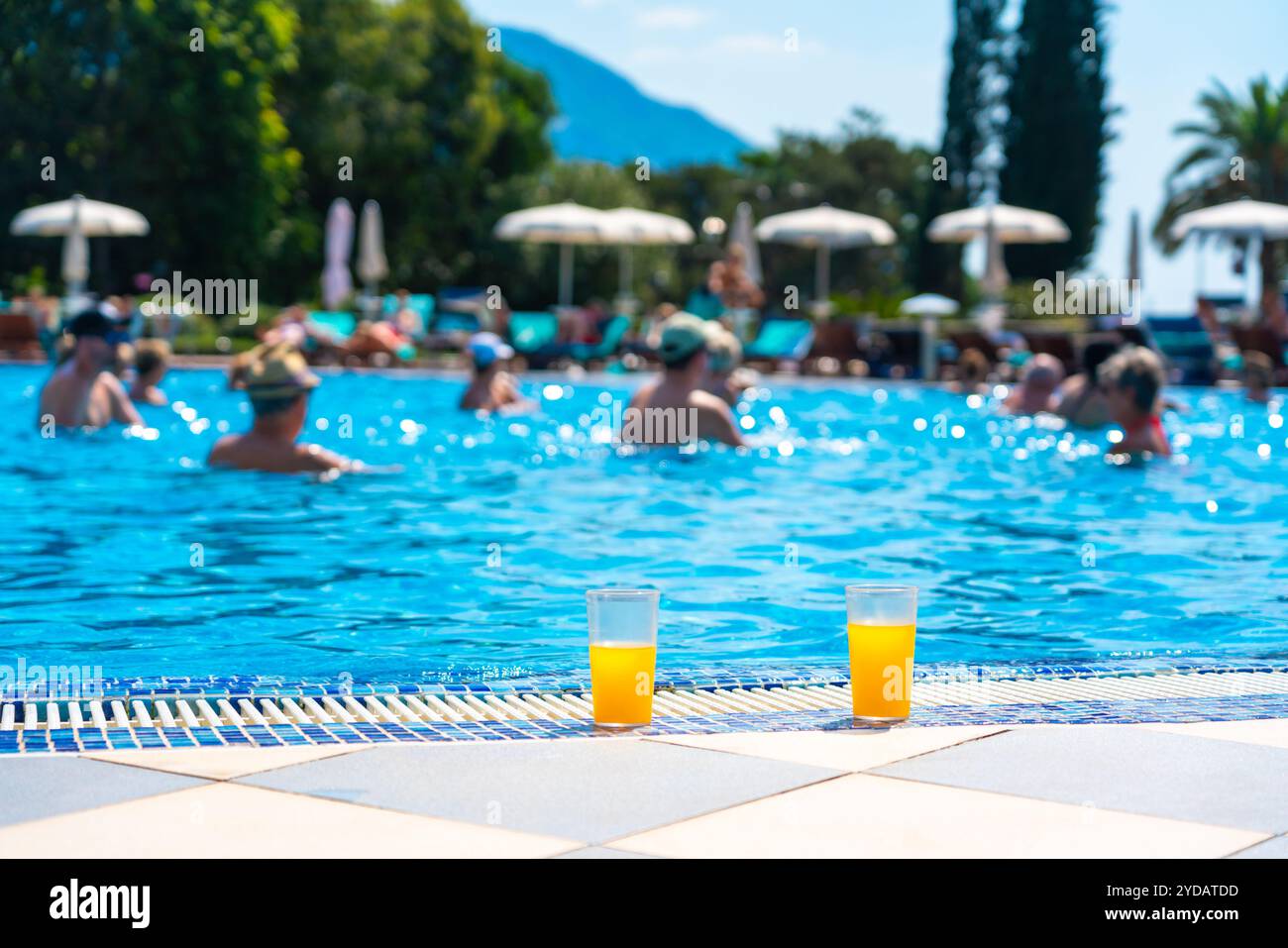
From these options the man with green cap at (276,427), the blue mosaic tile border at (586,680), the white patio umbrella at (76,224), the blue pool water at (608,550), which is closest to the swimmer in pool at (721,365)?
the blue pool water at (608,550)

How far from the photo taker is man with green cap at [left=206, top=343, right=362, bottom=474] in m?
9.80

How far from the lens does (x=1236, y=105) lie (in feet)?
152

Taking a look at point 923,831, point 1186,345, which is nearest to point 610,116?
point 1186,345

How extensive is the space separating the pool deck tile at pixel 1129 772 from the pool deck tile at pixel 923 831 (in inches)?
3.7

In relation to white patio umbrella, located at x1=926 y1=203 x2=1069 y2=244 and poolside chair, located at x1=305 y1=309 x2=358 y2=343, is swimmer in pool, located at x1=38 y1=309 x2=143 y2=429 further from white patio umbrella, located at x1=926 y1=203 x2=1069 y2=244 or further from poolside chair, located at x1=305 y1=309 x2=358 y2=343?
white patio umbrella, located at x1=926 y1=203 x2=1069 y2=244

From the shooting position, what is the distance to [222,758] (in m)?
4.05

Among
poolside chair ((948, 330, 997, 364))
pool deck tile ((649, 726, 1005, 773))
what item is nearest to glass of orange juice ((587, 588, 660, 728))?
pool deck tile ((649, 726, 1005, 773))

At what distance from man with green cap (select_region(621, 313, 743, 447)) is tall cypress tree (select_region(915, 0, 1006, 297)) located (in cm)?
2697

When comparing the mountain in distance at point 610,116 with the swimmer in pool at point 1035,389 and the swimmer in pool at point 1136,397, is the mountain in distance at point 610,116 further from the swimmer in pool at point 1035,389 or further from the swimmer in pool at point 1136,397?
the swimmer in pool at point 1136,397

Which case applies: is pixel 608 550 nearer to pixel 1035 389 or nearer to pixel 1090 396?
pixel 1090 396

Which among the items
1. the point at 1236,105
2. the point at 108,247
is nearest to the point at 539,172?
the point at 108,247

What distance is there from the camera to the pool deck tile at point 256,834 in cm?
325

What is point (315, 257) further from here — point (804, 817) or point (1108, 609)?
point (804, 817)

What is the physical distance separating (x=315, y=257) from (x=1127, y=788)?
34.7 meters
